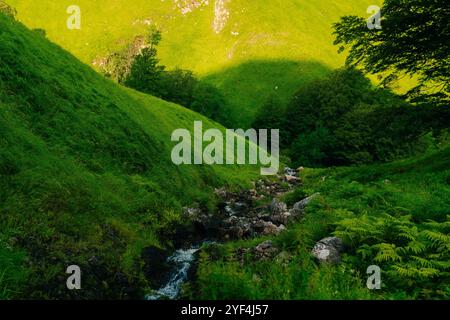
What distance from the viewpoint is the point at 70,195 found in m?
14.4

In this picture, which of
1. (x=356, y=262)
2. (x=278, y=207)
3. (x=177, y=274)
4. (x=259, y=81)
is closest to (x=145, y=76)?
(x=259, y=81)

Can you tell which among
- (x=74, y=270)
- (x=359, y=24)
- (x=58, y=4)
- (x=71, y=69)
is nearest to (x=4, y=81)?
(x=71, y=69)

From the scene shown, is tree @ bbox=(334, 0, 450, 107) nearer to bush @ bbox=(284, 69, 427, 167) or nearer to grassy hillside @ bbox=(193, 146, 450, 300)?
grassy hillside @ bbox=(193, 146, 450, 300)

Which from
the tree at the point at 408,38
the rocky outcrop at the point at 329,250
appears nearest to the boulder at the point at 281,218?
the rocky outcrop at the point at 329,250

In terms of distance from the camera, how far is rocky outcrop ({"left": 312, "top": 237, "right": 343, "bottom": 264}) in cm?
957

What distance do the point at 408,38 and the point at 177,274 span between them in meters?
16.9

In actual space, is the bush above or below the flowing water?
above

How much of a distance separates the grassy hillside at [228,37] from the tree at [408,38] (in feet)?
307

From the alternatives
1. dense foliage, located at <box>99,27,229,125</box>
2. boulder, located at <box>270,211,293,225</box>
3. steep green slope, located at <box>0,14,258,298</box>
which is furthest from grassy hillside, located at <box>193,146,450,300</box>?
dense foliage, located at <box>99,27,229,125</box>

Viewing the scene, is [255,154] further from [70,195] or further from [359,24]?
[70,195]

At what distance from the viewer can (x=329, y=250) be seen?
32.4ft

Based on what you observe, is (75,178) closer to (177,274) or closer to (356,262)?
(177,274)

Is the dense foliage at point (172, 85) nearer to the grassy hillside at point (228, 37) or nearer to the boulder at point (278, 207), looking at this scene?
the grassy hillside at point (228, 37)

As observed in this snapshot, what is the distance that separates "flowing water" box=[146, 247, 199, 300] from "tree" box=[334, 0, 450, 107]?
1376cm
